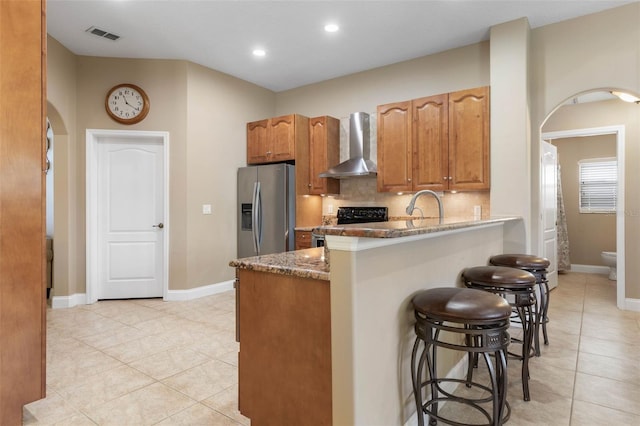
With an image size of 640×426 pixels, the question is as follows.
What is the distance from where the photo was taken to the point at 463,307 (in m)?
1.62

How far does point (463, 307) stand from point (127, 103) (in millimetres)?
4551

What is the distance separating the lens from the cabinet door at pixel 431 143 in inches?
160

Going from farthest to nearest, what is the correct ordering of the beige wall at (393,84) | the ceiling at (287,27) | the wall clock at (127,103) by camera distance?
1. the wall clock at (127,103)
2. the beige wall at (393,84)
3. the ceiling at (287,27)

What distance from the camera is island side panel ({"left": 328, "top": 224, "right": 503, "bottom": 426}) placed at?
4.72ft

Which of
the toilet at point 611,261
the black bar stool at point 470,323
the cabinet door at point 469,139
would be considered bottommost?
the toilet at point 611,261

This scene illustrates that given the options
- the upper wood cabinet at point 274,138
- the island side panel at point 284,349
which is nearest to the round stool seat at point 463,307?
the island side panel at point 284,349

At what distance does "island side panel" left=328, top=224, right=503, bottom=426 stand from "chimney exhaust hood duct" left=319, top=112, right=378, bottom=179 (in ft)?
8.77

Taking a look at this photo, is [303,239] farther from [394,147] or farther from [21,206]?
[21,206]

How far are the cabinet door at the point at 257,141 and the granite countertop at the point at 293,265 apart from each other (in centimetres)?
356

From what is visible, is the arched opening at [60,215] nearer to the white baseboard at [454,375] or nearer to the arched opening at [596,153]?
the white baseboard at [454,375]

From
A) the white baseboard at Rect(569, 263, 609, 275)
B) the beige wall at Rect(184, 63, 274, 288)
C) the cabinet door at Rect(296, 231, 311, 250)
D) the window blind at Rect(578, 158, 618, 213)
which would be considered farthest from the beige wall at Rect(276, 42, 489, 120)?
the white baseboard at Rect(569, 263, 609, 275)

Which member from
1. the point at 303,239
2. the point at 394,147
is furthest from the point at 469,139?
the point at 303,239

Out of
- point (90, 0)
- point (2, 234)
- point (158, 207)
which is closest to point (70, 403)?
point (2, 234)

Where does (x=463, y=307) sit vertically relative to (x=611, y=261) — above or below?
above
